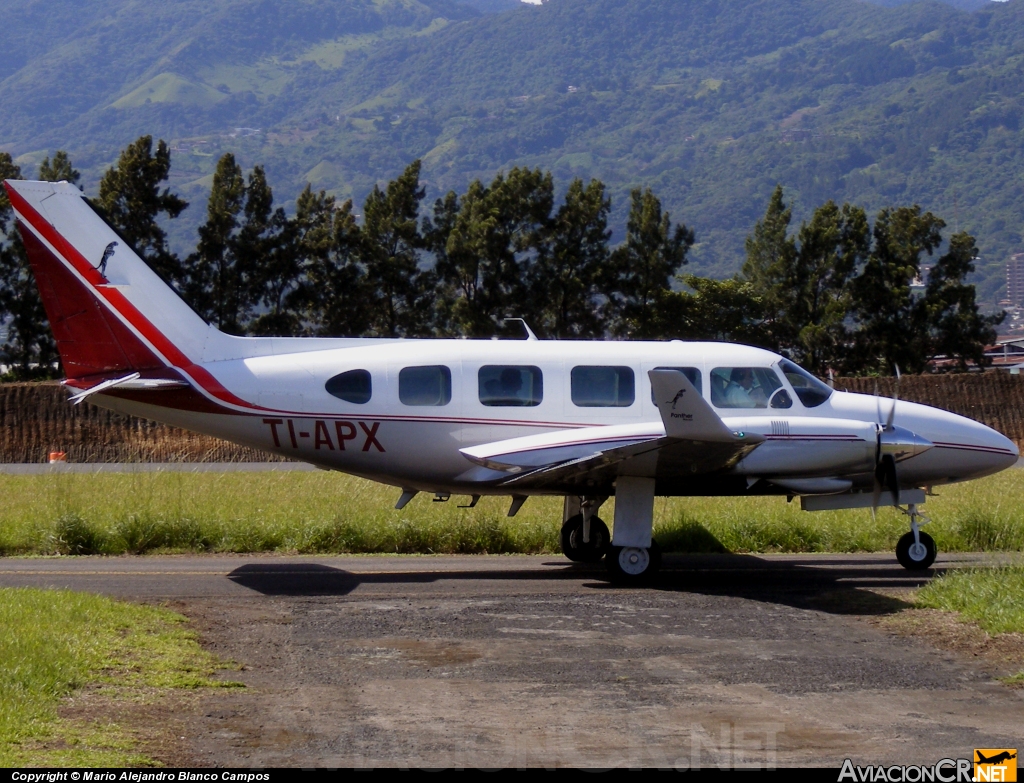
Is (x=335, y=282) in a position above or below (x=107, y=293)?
above

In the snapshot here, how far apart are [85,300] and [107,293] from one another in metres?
0.30

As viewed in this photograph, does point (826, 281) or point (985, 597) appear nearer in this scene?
point (985, 597)

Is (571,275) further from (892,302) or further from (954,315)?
(954,315)

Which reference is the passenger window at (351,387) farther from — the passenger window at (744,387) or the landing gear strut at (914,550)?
the landing gear strut at (914,550)

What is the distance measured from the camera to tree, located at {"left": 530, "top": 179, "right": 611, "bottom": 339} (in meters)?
43.0

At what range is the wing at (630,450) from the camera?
1323 cm

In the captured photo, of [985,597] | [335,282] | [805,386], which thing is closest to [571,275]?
[335,282]

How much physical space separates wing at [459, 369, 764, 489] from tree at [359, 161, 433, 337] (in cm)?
2748

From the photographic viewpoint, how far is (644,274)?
44.2 meters

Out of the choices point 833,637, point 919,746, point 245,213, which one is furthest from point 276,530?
point 245,213

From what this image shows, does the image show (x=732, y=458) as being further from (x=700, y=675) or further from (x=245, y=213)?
(x=245, y=213)

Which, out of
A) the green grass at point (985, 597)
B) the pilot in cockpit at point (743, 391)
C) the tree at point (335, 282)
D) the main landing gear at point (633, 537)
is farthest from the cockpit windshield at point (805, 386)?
the tree at point (335, 282)

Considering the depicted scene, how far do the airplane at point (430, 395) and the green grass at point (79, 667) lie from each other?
153 inches

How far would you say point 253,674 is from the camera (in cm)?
961
